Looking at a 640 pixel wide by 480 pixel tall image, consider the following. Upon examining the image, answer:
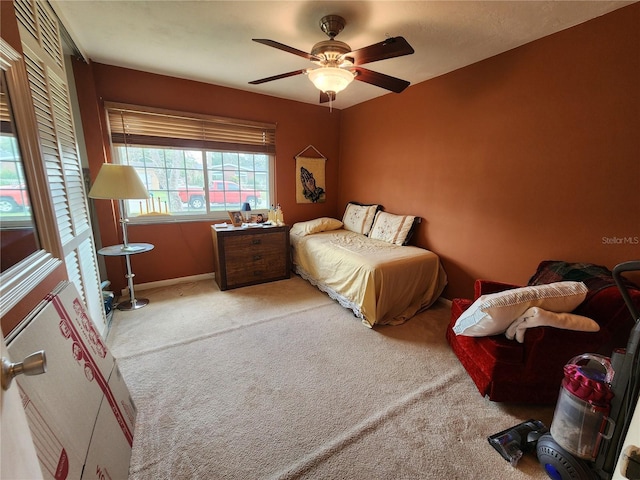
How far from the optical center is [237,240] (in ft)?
10.7

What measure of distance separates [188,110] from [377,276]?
112 inches

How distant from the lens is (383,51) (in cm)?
163

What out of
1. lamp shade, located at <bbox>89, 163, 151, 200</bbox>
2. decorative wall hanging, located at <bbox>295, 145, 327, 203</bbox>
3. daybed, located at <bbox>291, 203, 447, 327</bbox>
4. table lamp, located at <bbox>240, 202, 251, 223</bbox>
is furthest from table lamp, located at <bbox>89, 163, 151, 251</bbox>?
decorative wall hanging, located at <bbox>295, 145, 327, 203</bbox>

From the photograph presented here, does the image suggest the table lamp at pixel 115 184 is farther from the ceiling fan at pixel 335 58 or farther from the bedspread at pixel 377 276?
the bedspread at pixel 377 276

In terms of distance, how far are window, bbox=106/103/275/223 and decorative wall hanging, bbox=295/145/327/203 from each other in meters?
0.43

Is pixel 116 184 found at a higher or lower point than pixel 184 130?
lower

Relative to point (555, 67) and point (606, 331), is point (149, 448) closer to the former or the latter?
point (606, 331)

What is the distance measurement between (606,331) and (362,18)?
2.44 m

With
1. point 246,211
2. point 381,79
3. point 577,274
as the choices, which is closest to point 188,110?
point 246,211

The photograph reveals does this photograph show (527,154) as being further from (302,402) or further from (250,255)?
(250,255)

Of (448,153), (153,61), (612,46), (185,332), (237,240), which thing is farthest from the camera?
(237,240)

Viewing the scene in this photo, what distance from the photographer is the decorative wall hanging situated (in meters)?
4.04

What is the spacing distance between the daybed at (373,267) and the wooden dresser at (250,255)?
248 mm

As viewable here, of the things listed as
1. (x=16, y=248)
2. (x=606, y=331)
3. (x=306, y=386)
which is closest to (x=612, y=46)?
(x=606, y=331)
